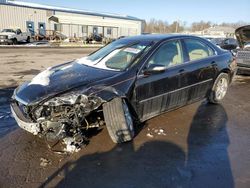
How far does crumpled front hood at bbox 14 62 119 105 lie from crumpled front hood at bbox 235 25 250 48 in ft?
24.6

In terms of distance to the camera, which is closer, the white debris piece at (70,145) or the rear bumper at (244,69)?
the white debris piece at (70,145)

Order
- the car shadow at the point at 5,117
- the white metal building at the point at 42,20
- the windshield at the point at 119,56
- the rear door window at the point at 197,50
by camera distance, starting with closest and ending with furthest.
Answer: the windshield at the point at 119,56
the car shadow at the point at 5,117
the rear door window at the point at 197,50
the white metal building at the point at 42,20

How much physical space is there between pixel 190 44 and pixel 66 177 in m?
3.55

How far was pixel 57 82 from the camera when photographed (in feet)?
12.9

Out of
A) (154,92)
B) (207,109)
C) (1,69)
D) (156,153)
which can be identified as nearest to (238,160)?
(156,153)

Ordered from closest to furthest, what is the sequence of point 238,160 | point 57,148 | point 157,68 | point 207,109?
point 238,160 → point 57,148 → point 157,68 → point 207,109

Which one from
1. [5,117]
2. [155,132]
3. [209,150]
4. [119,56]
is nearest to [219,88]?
[155,132]

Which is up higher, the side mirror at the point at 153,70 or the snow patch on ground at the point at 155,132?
the side mirror at the point at 153,70

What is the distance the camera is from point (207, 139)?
172 inches

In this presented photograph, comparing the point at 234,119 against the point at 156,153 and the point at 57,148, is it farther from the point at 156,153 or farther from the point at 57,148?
the point at 57,148

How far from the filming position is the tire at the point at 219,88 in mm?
6051

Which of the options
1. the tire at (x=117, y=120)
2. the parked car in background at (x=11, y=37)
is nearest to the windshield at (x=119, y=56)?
the tire at (x=117, y=120)

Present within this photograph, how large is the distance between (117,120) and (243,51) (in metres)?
7.80

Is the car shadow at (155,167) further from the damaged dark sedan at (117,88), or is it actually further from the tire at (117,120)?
the damaged dark sedan at (117,88)
